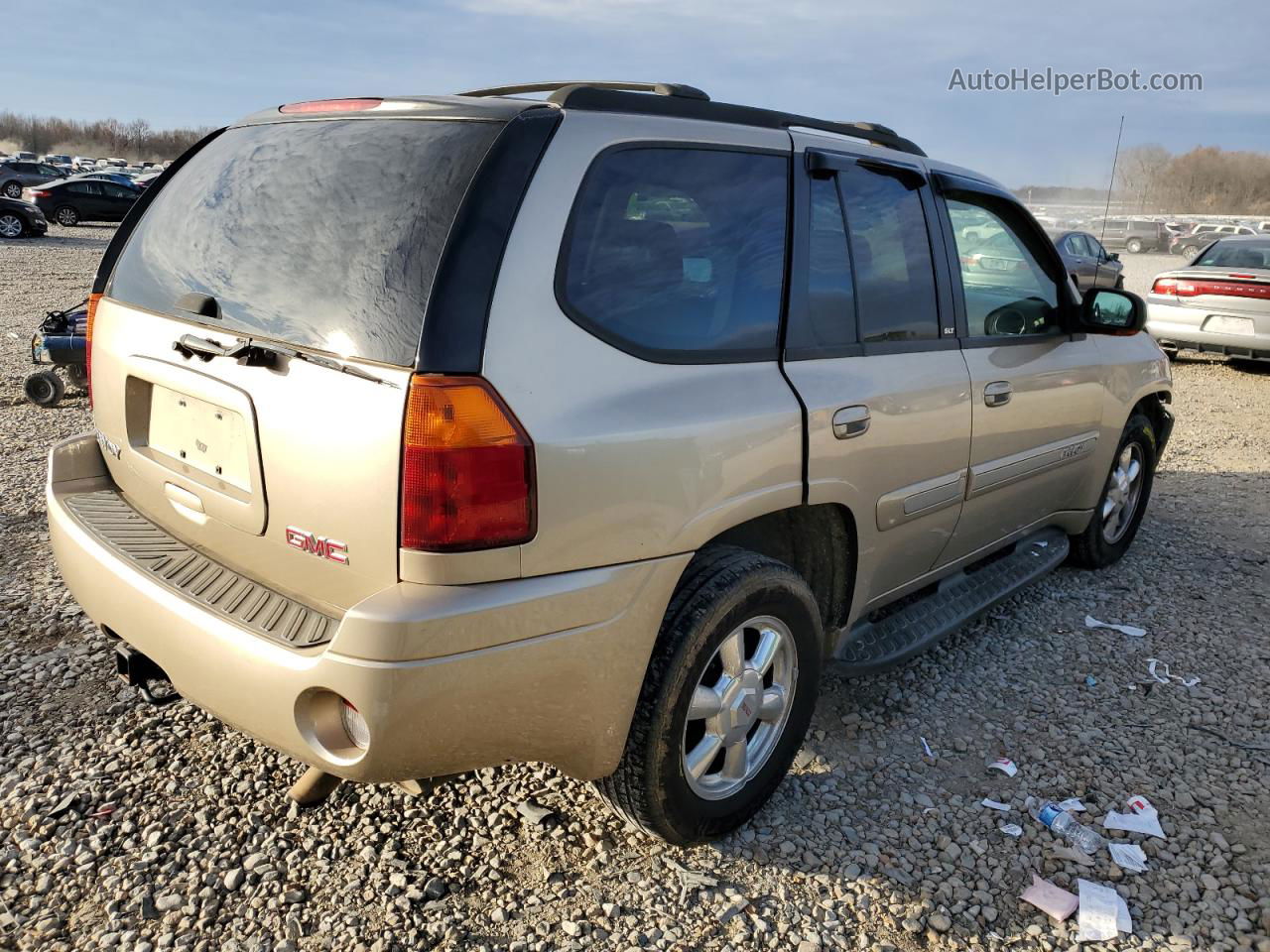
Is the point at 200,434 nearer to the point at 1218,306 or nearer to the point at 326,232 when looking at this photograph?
the point at 326,232

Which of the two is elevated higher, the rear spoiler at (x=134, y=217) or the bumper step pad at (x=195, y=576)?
the rear spoiler at (x=134, y=217)

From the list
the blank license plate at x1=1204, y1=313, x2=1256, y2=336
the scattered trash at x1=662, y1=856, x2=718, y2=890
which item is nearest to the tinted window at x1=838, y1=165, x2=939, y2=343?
the scattered trash at x1=662, y1=856, x2=718, y2=890

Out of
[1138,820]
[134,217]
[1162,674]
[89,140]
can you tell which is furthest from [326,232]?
[89,140]

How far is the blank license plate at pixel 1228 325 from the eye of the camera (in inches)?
400

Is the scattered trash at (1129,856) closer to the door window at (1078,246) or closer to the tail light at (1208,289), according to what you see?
the tail light at (1208,289)

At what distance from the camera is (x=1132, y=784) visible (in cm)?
296

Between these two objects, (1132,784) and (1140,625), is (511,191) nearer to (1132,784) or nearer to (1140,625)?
(1132,784)

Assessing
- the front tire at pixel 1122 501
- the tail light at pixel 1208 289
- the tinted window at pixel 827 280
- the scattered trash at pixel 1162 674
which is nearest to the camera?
the tinted window at pixel 827 280

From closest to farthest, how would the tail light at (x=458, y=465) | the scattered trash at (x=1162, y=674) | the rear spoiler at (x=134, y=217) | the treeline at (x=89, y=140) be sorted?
the tail light at (x=458, y=465), the rear spoiler at (x=134, y=217), the scattered trash at (x=1162, y=674), the treeline at (x=89, y=140)

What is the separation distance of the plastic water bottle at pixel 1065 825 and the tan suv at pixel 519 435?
60cm

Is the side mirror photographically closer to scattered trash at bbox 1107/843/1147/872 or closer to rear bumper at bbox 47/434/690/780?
scattered trash at bbox 1107/843/1147/872

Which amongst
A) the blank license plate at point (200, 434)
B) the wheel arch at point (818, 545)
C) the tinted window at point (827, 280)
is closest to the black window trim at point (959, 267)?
the tinted window at point (827, 280)

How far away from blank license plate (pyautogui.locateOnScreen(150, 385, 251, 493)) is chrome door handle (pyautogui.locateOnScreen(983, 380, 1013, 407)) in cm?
242

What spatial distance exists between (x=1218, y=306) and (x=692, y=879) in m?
10.5
